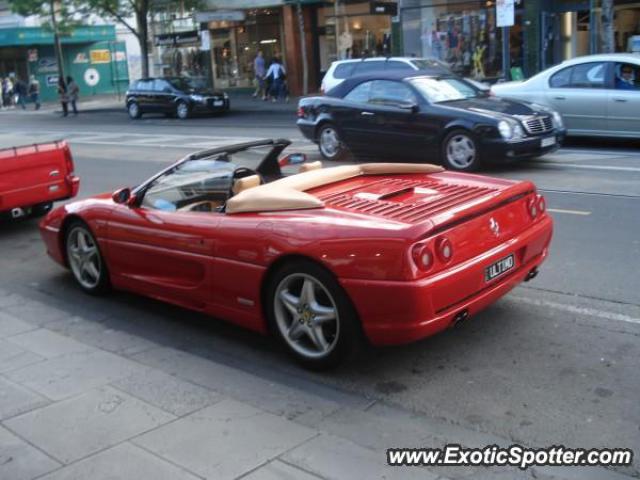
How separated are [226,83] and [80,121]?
7.84 m

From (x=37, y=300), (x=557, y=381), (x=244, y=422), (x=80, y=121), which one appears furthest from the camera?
(x=80, y=121)

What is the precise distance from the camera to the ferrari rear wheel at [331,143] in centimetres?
1366

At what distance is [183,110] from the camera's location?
27.8 meters

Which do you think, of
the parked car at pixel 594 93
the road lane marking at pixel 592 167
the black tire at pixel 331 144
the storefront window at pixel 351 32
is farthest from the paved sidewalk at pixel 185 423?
the storefront window at pixel 351 32

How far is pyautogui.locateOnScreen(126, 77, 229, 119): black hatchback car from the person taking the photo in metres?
27.5

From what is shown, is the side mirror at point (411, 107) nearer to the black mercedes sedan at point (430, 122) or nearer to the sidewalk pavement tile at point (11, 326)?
the black mercedes sedan at point (430, 122)

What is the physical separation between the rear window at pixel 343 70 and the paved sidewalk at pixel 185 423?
585 inches

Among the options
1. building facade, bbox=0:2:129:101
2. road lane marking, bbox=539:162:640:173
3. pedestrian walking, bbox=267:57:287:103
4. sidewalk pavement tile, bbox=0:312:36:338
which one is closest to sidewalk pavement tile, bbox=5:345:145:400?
sidewalk pavement tile, bbox=0:312:36:338

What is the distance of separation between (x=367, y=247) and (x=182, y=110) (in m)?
24.5

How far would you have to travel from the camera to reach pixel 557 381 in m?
4.46

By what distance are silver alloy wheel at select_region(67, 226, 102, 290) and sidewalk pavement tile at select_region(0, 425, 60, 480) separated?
2.72 meters

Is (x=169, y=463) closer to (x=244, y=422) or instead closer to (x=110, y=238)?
A: (x=244, y=422)

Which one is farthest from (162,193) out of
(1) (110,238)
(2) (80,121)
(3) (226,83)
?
(3) (226,83)

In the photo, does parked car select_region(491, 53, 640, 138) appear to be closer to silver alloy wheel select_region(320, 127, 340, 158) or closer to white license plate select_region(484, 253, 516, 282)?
silver alloy wheel select_region(320, 127, 340, 158)
